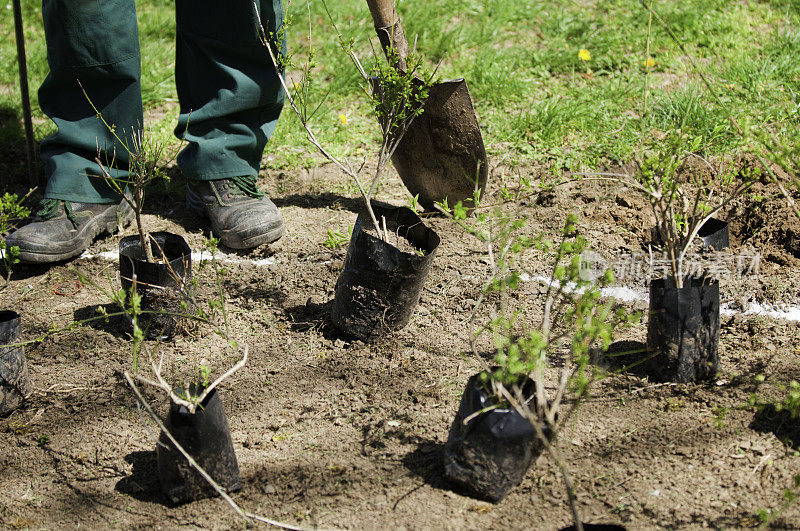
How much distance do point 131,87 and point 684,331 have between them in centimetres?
248

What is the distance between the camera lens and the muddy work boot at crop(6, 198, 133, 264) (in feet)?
9.73

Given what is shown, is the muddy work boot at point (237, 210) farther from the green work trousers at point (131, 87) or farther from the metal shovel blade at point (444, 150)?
the metal shovel blade at point (444, 150)

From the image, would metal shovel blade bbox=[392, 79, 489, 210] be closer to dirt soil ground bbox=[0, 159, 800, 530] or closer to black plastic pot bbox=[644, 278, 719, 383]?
dirt soil ground bbox=[0, 159, 800, 530]

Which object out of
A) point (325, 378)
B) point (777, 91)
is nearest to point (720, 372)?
point (325, 378)

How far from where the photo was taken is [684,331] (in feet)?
7.15

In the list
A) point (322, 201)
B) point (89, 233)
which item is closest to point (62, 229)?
point (89, 233)

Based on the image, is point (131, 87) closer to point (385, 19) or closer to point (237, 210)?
point (237, 210)

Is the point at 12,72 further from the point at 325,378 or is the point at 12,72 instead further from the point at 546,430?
the point at 546,430

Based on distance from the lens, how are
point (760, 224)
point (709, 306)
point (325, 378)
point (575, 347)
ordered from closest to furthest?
point (575, 347) < point (709, 306) < point (325, 378) < point (760, 224)

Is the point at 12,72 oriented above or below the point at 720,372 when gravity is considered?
above

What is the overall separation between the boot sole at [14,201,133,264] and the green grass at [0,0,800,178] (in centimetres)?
89

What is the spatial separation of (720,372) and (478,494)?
0.94 m

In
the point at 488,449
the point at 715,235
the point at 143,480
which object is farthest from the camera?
the point at 715,235

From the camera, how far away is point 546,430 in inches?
70.7
